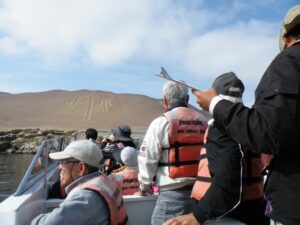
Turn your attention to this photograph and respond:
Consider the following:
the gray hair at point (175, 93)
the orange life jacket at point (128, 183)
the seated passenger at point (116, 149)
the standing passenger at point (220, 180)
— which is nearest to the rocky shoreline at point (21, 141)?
the seated passenger at point (116, 149)

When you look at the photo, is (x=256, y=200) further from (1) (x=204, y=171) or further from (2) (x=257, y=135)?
(2) (x=257, y=135)

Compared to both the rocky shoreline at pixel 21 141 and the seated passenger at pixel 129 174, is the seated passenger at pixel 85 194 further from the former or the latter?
the rocky shoreline at pixel 21 141

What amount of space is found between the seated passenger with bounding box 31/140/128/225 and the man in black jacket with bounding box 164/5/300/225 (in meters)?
1.18

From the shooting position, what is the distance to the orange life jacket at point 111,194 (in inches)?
101

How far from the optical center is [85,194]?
99.0 inches

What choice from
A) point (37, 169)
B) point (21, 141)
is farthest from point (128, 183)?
point (21, 141)

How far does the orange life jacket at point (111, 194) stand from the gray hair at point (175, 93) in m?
0.87

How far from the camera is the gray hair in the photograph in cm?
315

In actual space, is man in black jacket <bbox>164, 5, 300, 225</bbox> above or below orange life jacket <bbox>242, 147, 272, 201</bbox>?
above

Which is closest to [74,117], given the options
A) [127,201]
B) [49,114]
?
[49,114]

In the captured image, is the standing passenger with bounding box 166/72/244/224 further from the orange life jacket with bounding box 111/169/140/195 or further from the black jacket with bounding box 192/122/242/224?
the orange life jacket with bounding box 111/169/140/195

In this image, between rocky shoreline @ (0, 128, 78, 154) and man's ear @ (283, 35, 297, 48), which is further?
rocky shoreline @ (0, 128, 78, 154)

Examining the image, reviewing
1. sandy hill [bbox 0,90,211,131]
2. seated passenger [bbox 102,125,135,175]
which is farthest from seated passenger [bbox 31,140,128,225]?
sandy hill [bbox 0,90,211,131]

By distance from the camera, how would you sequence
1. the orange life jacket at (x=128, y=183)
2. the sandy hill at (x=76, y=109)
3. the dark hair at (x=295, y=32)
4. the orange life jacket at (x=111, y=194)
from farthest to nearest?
the sandy hill at (x=76, y=109), the orange life jacket at (x=128, y=183), the orange life jacket at (x=111, y=194), the dark hair at (x=295, y=32)
